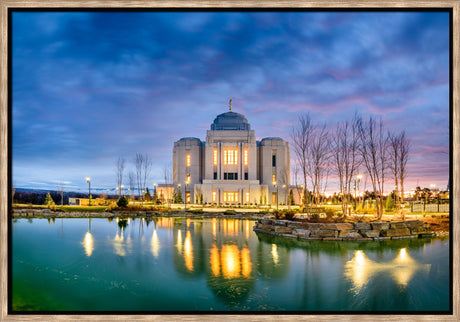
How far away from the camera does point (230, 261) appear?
948cm

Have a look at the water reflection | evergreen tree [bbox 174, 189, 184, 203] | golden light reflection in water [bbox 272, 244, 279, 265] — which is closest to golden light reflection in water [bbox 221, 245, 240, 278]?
golden light reflection in water [bbox 272, 244, 279, 265]

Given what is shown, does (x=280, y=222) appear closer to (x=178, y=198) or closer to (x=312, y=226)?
(x=312, y=226)

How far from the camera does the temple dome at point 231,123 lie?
152ft

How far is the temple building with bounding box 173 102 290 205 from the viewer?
41688 millimetres

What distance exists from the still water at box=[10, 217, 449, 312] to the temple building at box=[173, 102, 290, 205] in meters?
28.7

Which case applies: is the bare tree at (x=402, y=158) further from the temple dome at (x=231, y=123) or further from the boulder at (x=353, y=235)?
the temple dome at (x=231, y=123)

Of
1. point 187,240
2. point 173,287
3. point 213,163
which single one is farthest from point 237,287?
point 213,163

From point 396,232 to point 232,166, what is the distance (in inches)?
1280

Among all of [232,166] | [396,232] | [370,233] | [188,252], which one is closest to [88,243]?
[188,252]

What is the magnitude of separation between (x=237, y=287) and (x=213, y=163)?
3855cm

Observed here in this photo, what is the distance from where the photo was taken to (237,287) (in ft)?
23.1

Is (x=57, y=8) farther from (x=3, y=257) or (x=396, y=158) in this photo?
(x=396, y=158)

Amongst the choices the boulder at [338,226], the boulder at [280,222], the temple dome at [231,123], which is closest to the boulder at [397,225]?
the boulder at [338,226]

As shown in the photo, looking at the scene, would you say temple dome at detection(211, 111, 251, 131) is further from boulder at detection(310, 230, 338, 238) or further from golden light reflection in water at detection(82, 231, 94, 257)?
boulder at detection(310, 230, 338, 238)
